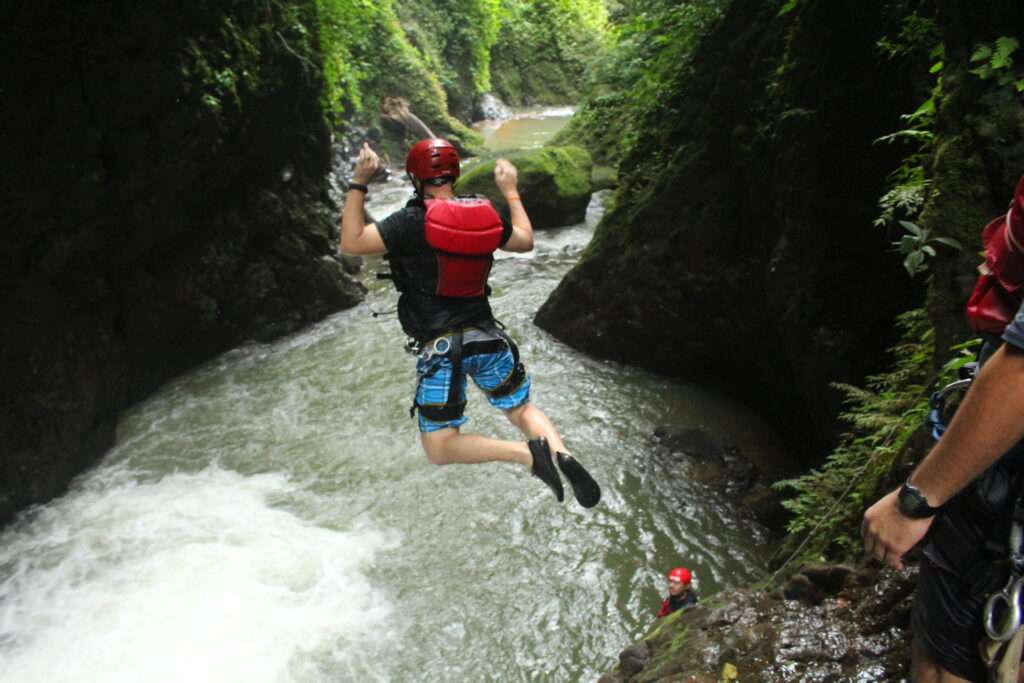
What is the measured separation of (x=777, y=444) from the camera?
6.86m

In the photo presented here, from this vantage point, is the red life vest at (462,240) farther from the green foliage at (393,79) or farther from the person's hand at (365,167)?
the green foliage at (393,79)

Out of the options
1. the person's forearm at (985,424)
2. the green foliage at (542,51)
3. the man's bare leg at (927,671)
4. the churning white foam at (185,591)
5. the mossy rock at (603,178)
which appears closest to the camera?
the person's forearm at (985,424)

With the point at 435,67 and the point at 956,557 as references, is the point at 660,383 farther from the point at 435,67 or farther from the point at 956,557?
the point at 435,67

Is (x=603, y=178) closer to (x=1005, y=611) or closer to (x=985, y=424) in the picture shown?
(x=1005, y=611)

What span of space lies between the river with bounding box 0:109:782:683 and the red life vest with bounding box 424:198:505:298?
9.43ft

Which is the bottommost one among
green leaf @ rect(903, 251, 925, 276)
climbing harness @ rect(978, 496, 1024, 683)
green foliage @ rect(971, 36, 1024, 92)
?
climbing harness @ rect(978, 496, 1024, 683)

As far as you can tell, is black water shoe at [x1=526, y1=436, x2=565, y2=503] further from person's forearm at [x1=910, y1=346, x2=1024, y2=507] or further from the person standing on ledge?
person's forearm at [x1=910, y1=346, x2=1024, y2=507]

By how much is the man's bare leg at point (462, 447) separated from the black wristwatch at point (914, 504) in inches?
89.6

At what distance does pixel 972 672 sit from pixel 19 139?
6.88 metres

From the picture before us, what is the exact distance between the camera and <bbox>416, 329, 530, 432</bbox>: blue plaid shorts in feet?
12.1

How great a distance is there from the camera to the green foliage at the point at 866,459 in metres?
3.38

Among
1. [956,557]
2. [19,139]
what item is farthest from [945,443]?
[19,139]

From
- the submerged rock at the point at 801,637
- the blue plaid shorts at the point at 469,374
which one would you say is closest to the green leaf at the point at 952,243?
the submerged rock at the point at 801,637

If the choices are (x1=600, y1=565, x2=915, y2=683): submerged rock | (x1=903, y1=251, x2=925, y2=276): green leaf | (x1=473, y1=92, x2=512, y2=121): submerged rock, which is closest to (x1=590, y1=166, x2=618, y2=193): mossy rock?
(x1=903, y1=251, x2=925, y2=276): green leaf
